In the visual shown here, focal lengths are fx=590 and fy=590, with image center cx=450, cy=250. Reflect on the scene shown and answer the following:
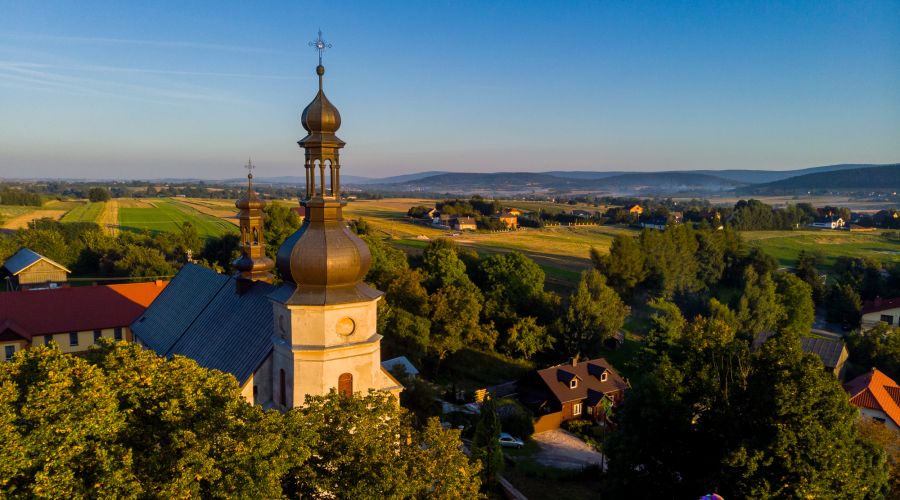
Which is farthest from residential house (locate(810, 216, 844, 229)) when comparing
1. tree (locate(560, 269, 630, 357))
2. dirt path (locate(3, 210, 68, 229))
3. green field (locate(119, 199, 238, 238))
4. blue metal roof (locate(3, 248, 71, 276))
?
dirt path (locate(3, 210, 68, 229))

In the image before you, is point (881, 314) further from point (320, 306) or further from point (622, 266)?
point (320, 306)

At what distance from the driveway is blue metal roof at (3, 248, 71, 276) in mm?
51280

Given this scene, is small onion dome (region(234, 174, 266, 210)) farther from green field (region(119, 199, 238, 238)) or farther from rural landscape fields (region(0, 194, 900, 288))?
green field (region(119, 199, 238, 238))

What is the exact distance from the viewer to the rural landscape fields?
280 ft

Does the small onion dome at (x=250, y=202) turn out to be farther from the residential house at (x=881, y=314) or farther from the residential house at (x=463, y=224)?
the residential house at (x=463, y=224)

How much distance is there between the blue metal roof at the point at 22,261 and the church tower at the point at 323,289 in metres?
52.8

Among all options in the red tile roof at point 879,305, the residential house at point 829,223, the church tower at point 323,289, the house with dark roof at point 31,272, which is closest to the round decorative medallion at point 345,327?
the church tower at point 323,289

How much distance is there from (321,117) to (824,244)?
4435 inches

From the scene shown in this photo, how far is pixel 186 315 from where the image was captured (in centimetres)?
2847

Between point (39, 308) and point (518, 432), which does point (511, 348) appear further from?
point (39, 308)

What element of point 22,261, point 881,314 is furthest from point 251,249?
point 881,314

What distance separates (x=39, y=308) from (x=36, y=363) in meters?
32.0

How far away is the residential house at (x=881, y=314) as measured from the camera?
54.6m

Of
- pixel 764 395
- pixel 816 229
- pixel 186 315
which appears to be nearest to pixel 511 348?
pixel 186 315
